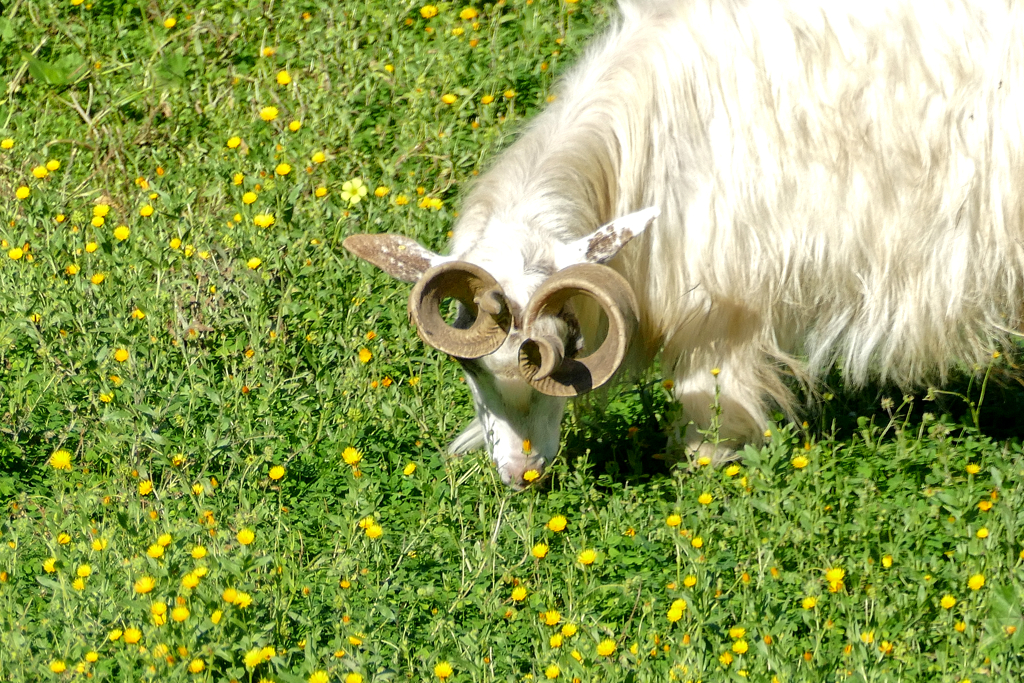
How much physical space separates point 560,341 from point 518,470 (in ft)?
1.91

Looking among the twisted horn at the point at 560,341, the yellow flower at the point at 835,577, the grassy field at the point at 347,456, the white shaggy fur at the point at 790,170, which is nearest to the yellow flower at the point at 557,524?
the grassy field at the point at 347,456

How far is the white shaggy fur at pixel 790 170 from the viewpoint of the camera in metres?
4.05

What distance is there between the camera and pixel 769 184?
409 cm

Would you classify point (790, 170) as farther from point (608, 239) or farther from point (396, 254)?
point (396, 254)

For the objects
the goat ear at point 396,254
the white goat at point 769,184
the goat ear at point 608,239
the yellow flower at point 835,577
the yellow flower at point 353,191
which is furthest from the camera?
the yellow flower at point 353,191

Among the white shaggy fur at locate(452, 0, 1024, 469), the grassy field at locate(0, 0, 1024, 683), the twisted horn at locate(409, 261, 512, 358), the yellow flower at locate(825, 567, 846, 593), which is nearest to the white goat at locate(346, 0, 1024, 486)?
the white shaggy fur at locate(452, 0, 1024, 469)

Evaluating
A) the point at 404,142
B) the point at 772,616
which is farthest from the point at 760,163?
the point at 404,142

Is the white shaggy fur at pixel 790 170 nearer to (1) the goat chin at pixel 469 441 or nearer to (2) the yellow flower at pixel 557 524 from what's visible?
(1) the goat chin at pixel 469 441

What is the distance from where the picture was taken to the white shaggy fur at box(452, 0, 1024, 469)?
4.05 metres

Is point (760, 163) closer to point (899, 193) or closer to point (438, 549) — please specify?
point (899, 193)

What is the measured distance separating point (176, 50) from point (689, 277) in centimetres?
402

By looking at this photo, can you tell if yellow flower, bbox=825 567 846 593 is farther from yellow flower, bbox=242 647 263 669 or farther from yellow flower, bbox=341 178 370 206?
yellow flower, bbox=341 178 370 206

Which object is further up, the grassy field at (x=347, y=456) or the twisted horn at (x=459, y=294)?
the twisted horn at (x=459, y=294)

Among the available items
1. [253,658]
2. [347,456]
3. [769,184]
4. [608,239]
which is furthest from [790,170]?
[253,658]
